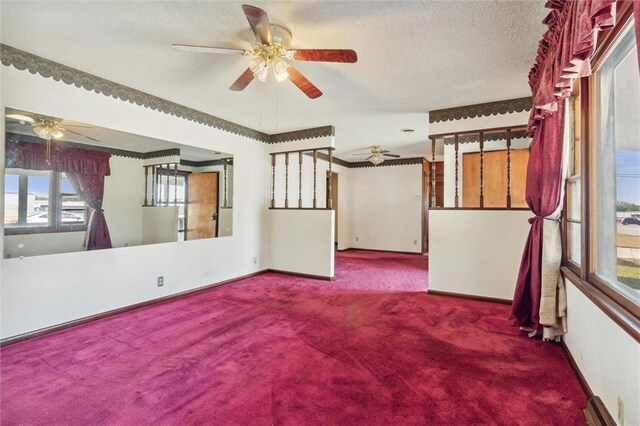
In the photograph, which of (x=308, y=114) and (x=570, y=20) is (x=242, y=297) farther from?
(x=570, y=20)

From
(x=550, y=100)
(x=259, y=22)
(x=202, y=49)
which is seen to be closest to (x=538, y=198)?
(x=550, y=100)

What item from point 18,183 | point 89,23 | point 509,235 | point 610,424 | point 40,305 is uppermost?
point 89,23

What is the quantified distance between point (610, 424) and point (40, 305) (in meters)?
3.97

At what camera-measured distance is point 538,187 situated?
8.46 ft

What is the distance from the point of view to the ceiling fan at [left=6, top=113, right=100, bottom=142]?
2.50 meters

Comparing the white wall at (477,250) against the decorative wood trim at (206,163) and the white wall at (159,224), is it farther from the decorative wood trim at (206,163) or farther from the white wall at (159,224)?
the white wall at (159,224)

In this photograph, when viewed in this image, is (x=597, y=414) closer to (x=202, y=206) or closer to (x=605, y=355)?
(x=605, y=355)

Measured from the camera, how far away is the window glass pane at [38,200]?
2.56 m

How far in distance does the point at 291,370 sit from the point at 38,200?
2.58 meters

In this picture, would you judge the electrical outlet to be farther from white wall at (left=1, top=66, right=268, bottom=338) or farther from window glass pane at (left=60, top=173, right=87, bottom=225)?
window glass pane at (left=60, top=173, right=87, bottom=225)

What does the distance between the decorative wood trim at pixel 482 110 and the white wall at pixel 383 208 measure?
3.57 m

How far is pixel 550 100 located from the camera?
1987 mm

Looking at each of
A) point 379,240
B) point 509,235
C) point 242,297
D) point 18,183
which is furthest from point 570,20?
point 379,240

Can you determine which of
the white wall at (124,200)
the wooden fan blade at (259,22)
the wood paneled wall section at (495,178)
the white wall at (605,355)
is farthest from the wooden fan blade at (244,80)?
the wood paneled wall section at (495,178)
